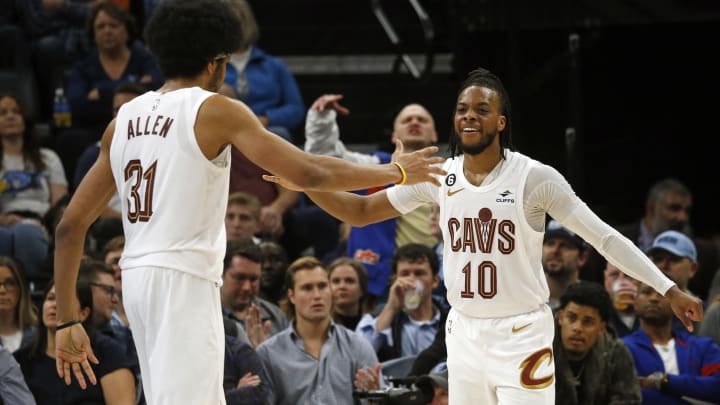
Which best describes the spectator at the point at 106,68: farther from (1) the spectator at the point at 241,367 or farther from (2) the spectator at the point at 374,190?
(1) the spectator at the point at 241,367

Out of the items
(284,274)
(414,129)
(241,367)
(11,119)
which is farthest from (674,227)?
(11,119)

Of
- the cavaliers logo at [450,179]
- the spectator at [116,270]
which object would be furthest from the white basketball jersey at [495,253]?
the spectator at [116,270]

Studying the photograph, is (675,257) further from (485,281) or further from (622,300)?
(485,281)

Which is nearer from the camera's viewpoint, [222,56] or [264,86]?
[222,56]

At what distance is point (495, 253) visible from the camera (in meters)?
5.74

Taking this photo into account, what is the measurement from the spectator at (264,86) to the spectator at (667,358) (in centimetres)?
359

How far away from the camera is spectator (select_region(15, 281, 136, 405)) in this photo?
7.01 meters

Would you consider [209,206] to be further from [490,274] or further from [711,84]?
[711,84]

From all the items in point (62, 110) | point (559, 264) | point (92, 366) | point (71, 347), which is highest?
point (62, 110)

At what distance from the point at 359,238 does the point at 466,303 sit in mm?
3906

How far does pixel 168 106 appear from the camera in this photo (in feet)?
15.8

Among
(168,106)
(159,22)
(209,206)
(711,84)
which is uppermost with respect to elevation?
(711,84)

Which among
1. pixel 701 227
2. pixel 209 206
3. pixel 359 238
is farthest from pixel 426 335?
pixel 701 227

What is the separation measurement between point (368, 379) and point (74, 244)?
9.34ft
